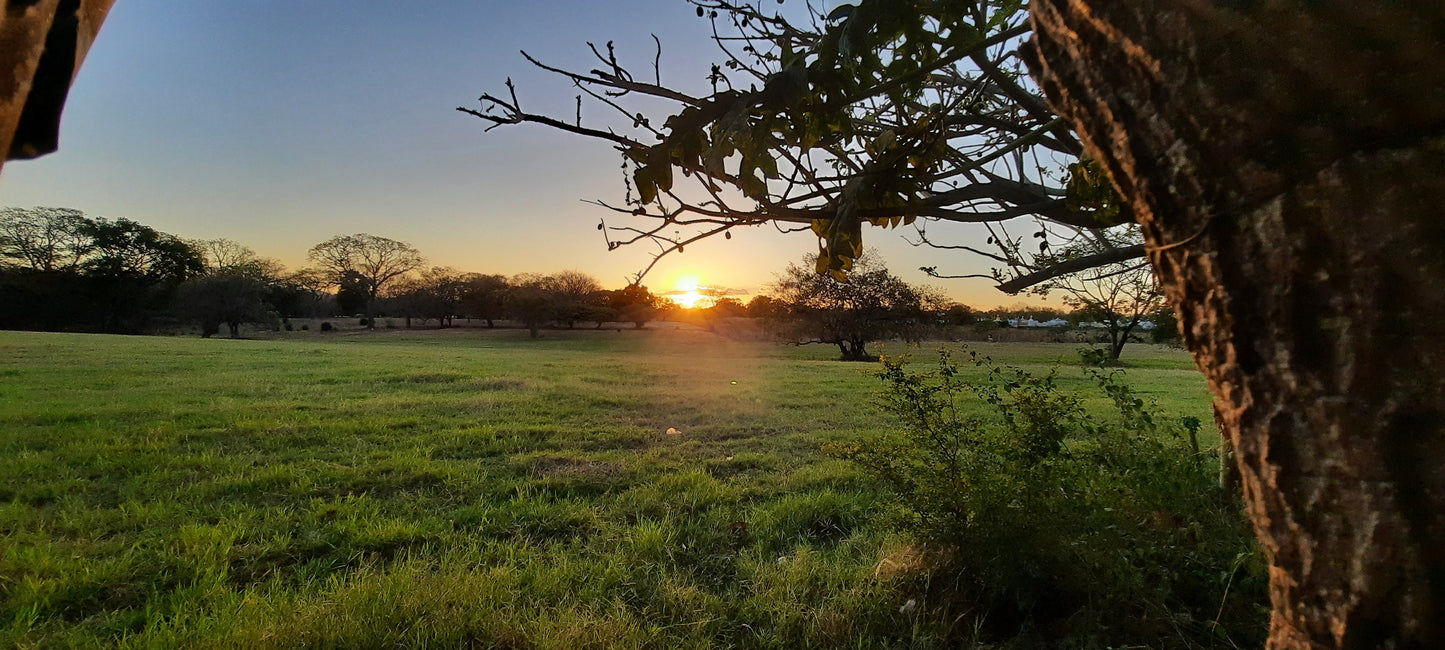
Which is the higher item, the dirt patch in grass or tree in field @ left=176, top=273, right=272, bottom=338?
tree in field @ left=176, top=273, right=272, bottom=338

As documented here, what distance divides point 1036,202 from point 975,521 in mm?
1351

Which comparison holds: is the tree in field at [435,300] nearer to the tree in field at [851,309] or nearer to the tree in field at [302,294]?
the tree in field at [302,294]

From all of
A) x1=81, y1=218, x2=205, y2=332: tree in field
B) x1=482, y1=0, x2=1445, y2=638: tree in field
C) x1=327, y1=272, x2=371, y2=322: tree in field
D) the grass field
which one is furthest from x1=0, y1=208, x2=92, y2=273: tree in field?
x1=482, y1=0, x2=1445, y2=638: tree in field

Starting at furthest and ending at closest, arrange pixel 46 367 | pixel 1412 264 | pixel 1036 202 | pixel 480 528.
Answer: pixel 46 367, pixel 480 528, pixel 1036 202, pixel 1412 264

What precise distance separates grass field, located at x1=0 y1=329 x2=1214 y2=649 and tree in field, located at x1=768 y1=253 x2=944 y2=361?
18356 millimetres

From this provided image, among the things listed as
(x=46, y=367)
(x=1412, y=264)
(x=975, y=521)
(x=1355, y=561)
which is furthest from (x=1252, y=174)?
(x=46, y=367)

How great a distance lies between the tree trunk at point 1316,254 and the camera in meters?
0.62

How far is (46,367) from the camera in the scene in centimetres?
1076

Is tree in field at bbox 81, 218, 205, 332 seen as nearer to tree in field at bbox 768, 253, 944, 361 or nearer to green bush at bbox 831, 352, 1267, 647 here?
tree in field at bbox 768, 253, 944, 361

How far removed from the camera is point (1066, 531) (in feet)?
7.66

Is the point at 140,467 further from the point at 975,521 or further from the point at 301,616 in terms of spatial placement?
the point at 975,521

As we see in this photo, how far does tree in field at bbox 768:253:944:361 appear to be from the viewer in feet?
82.4

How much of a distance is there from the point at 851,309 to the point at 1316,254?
26.5m

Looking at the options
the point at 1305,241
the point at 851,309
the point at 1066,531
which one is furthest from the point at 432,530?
the point at 851,309
